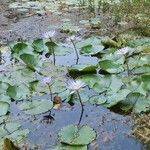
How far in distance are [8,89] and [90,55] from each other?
111cm

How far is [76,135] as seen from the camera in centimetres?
278

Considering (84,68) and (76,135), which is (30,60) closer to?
(84,68)

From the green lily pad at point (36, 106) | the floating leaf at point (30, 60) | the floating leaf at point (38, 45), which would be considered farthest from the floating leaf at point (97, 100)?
the floating leaf at point (38, 45)

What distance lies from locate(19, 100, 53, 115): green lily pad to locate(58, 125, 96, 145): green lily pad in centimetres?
36

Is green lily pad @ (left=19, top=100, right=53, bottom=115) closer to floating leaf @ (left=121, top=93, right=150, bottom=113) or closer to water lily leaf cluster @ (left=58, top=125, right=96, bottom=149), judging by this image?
water lily leaf cluster @ (left=58, top=125, right=96, bottom=149)

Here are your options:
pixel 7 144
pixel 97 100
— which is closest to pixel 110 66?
pixel 97 100

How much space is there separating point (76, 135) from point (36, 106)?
1.79ft

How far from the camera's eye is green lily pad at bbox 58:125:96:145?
8.91 ft

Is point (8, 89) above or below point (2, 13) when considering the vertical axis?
above

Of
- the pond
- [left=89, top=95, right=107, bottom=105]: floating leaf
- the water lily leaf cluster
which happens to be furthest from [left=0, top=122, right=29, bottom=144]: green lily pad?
[left=89, top=95, right=107, bottom=105]: floating leaf

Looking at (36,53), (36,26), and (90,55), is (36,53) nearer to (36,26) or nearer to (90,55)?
(90,55)

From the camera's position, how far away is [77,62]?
4.06m

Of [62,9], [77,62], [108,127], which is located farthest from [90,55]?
[62,9]

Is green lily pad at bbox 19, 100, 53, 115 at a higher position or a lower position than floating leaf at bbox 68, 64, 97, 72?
lower
